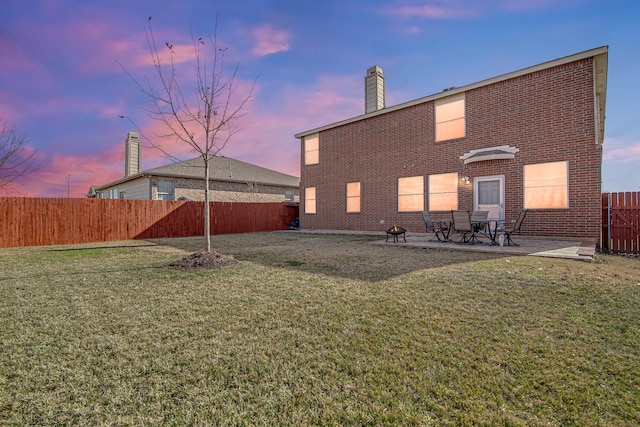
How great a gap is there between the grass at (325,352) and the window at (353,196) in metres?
9.93

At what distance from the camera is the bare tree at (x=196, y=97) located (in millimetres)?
6555

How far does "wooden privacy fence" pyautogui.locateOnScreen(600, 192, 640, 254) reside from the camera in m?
7.84

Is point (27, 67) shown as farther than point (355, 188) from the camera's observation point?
No

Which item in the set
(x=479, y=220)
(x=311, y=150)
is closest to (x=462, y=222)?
(x=479, y=220)

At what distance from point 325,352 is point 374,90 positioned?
1417 cm

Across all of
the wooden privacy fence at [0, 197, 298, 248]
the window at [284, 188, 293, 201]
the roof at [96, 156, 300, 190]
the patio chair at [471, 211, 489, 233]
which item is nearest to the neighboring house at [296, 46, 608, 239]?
the patio chair at [471, 211, 489, 233]

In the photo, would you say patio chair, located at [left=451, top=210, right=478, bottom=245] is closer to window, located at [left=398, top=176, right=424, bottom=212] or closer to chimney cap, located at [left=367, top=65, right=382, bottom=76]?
window, located at [left=398, top=176, right=424, bottom=212]

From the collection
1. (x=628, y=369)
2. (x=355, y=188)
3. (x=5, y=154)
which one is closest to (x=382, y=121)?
(x=355, y=188)

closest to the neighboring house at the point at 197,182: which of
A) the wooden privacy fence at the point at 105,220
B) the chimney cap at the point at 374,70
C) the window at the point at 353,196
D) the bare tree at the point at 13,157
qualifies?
the wooden privacy fence at the point at 105,220

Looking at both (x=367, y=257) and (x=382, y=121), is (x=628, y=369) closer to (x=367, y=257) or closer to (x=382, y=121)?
(x=367, y=257)

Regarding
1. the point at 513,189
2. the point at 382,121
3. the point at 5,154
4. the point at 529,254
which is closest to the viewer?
the point at 529,254

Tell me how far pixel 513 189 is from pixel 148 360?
11.2 metres

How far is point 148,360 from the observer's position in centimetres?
214

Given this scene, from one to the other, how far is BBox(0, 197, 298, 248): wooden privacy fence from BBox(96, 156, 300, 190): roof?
296cm
